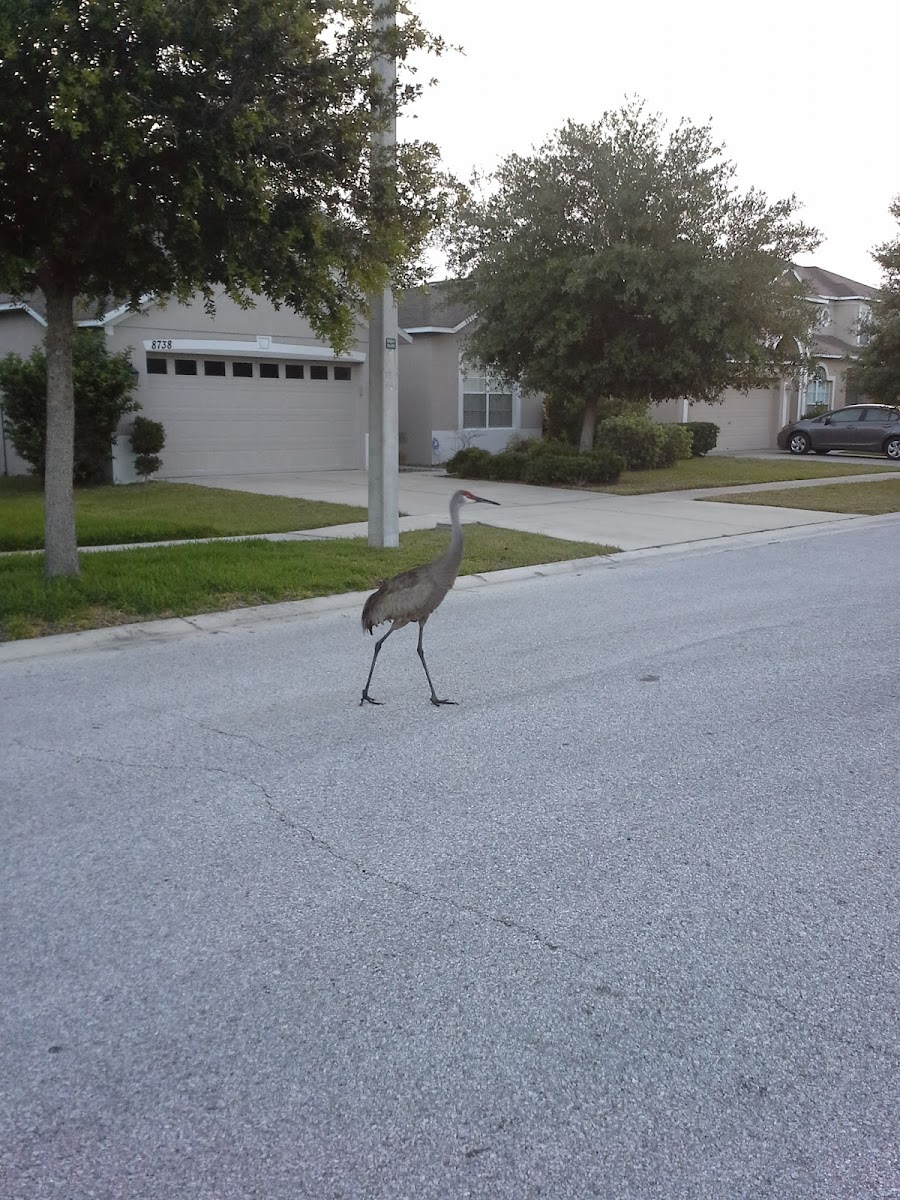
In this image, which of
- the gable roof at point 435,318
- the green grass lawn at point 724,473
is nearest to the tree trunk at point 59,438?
→ the green grass lawn at point 724,473

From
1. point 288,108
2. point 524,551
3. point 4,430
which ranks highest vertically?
point 288,108

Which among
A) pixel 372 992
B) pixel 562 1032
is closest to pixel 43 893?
pixel 372 992

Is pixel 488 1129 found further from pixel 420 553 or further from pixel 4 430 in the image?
pixel 4 430

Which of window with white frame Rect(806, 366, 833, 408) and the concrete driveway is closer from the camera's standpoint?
the concrete driveway

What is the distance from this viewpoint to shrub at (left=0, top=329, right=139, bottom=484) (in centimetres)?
1869

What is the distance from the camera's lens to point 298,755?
562 cm

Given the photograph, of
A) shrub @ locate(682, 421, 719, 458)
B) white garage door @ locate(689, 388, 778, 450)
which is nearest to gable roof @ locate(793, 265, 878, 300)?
white garage door @ locate(689, 388, 778, 450)

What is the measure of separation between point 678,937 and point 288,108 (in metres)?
7.81

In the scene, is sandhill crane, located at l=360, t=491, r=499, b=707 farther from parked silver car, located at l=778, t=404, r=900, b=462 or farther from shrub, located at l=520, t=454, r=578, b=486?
parked silver car, located at l=778, t=404, r=900, b=462

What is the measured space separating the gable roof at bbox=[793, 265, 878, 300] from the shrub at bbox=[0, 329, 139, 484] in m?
31.2

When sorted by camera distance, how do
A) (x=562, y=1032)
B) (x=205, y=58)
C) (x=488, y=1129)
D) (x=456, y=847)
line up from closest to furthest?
(x=488, y=1129) < (x=562, y=1032) < (x=456, y=847) < (x=205, y=58)

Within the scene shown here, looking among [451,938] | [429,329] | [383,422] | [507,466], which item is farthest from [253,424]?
[451,938]

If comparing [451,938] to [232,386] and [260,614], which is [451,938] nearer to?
[260,614]

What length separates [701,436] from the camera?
32.8 meters
